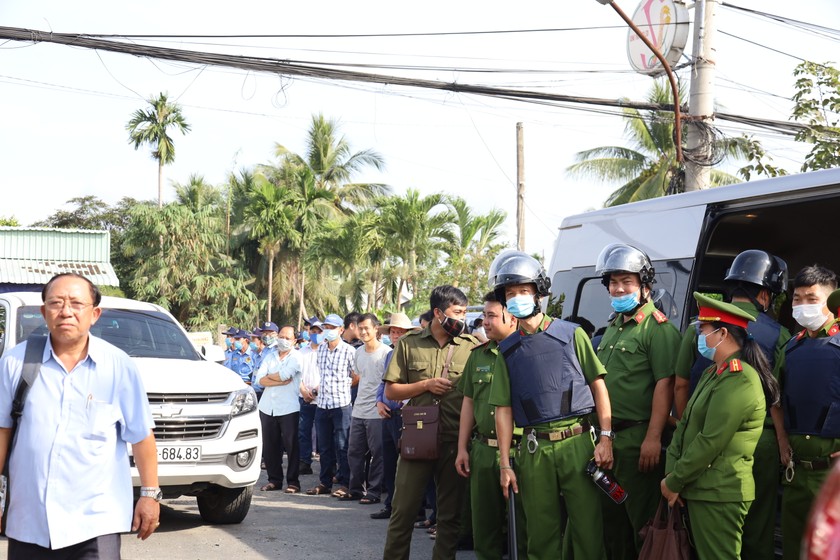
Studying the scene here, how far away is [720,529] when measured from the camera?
477cm

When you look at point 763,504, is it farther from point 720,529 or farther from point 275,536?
point 275,536

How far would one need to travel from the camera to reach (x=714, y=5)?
40.0 ft

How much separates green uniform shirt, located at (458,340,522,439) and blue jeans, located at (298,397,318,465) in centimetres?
590

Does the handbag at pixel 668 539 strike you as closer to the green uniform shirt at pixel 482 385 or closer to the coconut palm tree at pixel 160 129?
the green uniform shirt at pixel 482 385

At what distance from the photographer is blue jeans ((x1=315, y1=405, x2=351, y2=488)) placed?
1087 centimetres

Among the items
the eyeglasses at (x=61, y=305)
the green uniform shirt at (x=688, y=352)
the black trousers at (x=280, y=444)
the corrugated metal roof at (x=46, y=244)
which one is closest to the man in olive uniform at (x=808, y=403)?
the green uniform shirt at (x=688, y=352)

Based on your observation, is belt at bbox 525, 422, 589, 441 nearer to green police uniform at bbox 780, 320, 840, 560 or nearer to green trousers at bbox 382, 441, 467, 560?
green police uniform at bbox 780, 320, 840, 560

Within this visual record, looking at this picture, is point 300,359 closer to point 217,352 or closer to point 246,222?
point 217,352

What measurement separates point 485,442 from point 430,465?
507 mm

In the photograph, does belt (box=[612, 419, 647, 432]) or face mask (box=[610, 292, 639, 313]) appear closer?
belt (box=[612, 419, 647, 432])

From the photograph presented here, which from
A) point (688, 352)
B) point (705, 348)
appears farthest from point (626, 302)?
point (705, 348)

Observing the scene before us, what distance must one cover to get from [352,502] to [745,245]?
197 inches

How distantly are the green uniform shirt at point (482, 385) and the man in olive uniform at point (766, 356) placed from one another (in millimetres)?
1167

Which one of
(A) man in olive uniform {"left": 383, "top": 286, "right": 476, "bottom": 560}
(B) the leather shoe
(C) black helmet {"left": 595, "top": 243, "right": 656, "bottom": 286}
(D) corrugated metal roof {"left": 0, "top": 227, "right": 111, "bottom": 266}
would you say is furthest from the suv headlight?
(D) corrugated metal roof {"left": 0, "top": 227, "right": 111, "bottom": 266}
